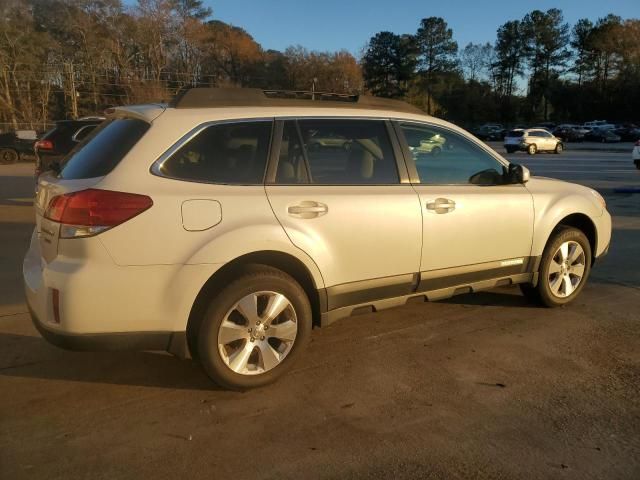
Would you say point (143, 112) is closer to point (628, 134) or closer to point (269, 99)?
point (269, 99)

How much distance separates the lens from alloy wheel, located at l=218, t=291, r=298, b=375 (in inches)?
135

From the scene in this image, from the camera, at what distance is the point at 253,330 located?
3498mm

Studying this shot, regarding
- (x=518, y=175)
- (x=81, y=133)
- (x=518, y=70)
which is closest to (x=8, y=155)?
(x=81, y=133)

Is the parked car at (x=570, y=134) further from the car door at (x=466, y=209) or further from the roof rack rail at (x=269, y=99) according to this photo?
the roof rack rail at (x=269, y=99)

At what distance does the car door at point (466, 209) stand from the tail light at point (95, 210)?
204 centimetres

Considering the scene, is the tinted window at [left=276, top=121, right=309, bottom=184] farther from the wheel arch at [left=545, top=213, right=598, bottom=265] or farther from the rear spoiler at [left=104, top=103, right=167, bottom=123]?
the wheel arch at [left=545, top=213, right=598, bottom=265]

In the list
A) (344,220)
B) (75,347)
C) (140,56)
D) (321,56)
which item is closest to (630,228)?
(344,220)

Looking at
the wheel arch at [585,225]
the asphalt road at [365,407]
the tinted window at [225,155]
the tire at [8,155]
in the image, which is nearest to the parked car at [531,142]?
→ the tire at [8,155]

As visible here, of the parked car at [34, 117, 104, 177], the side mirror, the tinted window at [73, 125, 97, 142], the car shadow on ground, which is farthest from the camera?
the tinted window at [73, 125, 97, 142]

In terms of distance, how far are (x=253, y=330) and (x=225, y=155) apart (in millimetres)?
1106

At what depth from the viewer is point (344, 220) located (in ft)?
12.2

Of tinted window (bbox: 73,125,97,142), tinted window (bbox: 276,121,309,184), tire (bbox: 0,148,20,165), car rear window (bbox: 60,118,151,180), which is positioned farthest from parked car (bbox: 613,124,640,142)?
car rear window (bbox: 60,118,151,180)

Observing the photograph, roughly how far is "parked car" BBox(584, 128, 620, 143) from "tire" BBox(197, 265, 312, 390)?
52.3m

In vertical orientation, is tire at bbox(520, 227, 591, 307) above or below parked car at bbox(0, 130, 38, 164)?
below
